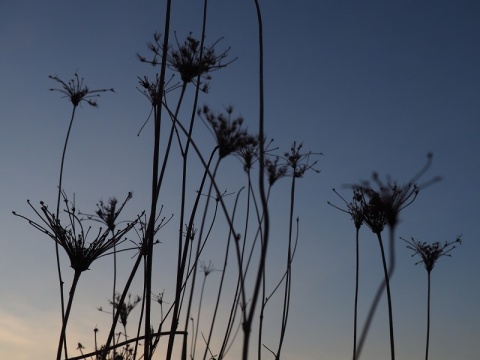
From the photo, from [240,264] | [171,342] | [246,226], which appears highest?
[246,226]

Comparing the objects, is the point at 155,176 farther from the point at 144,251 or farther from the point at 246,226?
the point at 246,226

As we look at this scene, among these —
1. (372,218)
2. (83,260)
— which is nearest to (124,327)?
(83,260)

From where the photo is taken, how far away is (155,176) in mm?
2297

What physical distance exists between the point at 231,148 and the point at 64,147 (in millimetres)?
2775

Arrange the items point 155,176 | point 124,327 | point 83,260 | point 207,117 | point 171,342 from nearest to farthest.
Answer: point 155,176 < point 171,342 < point 207,117 < point 83,260 < point 124,327

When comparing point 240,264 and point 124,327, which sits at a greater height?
point 124,327

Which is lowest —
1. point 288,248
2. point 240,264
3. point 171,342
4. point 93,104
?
→ point 240,264

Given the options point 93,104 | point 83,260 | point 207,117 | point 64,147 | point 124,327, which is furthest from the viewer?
point 93,104

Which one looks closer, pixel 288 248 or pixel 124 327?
pixel 288 248

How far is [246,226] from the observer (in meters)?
4.73

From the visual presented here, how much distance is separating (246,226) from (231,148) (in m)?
1.40

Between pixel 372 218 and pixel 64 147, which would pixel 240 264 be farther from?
pixel 64 147

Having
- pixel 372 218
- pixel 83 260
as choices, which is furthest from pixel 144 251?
pixel 372 218

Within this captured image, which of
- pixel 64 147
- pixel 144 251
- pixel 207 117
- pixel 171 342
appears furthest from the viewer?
pixel 64 147
